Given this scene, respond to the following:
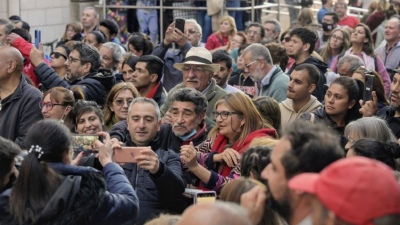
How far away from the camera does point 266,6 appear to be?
17578mm

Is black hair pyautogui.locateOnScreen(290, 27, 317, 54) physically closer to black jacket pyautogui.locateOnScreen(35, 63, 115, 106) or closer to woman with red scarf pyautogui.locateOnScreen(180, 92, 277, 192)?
black jacket pyautogui.locateOnScreen(35, 63, 115, 106)

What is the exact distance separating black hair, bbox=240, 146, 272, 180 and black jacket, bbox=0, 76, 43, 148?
2.92m

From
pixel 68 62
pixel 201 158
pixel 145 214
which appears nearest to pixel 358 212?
pixel 145 214

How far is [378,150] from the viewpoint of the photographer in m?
6.25

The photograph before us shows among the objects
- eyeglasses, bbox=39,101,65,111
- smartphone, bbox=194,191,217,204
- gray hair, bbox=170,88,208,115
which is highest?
gray hair, bbox=170,88,208,115

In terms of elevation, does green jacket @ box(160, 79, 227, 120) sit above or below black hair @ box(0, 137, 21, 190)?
below

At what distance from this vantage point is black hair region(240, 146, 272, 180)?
5.51 m

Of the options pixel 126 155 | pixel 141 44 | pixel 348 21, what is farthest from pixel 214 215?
pixel 348 21

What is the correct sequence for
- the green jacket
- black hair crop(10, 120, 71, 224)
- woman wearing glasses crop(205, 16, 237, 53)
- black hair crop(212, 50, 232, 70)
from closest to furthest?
black hair crop(10, 120, 71, 224)
the green jacket
black hair crop(212, 50, 232, 70)
woman wearing glasses crop(205, 16, 237, 53)

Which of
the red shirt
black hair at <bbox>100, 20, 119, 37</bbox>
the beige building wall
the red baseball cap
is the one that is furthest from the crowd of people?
the beige building wall

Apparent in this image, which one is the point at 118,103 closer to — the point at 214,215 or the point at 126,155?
the point at 126,155

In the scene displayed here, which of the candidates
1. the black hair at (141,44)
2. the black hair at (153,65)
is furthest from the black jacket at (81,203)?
the black hair at (141,44)

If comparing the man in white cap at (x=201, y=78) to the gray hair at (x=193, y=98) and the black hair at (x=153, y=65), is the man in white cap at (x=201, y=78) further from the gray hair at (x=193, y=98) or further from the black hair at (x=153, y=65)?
the gray hair at (x=193, y=98)

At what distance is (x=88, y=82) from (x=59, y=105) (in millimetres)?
1598
